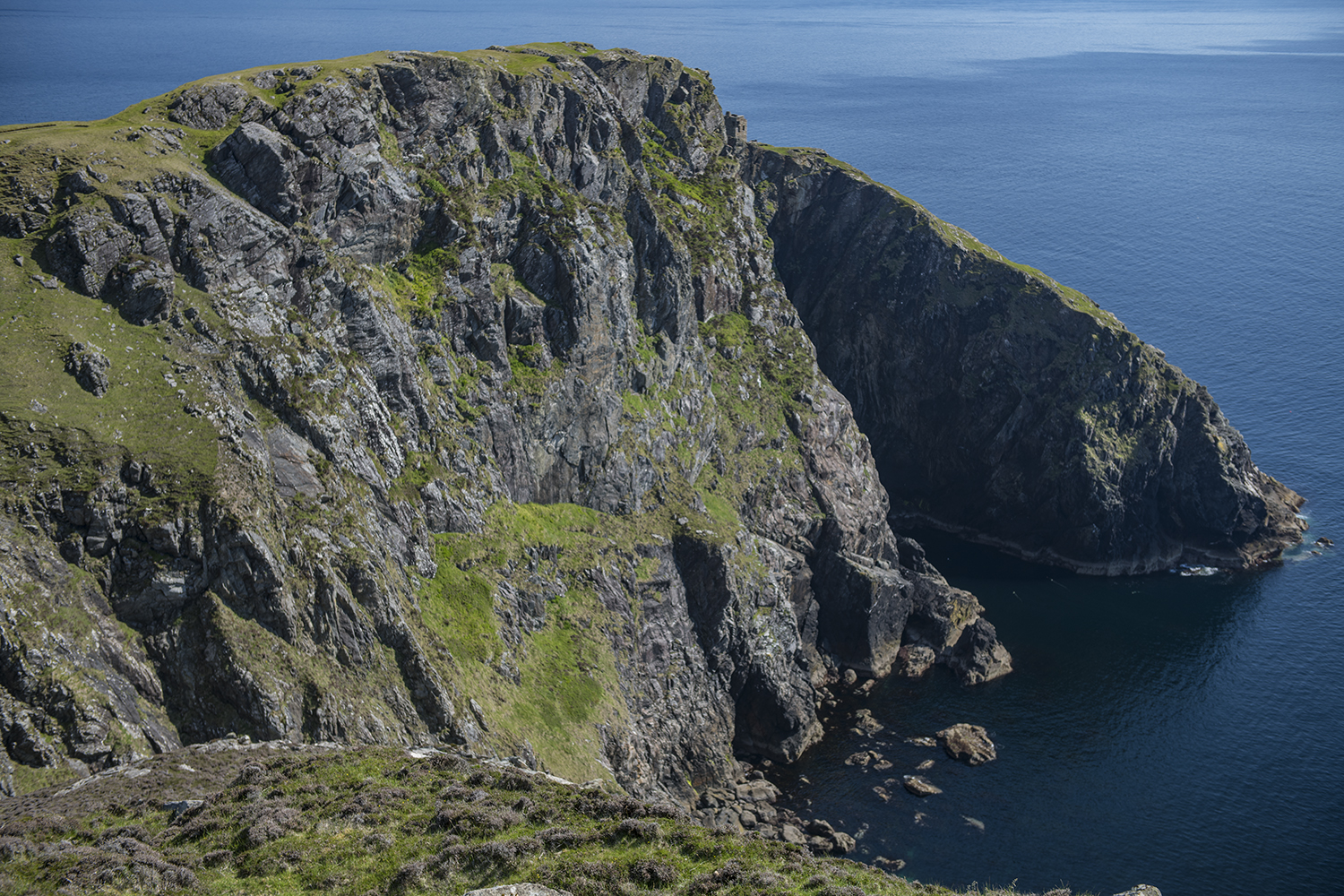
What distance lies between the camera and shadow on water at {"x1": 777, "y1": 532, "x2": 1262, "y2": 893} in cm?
7738

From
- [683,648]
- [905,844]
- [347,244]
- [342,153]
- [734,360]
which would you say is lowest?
[905,844]

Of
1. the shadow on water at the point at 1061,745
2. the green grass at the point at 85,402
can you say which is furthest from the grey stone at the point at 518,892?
the shadow on water at the point at 1061,745

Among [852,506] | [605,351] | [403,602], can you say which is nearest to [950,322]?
[852,506]

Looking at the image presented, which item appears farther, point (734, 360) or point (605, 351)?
point (734, 360)

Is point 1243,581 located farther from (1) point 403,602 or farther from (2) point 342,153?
(2) point 342,153

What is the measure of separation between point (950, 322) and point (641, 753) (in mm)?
83677

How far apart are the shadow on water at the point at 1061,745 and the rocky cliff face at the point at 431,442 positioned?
5.84m

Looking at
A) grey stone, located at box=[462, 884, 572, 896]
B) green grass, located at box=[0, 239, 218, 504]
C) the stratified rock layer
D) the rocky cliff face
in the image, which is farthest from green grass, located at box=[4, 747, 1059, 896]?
green grass, located at box=[0, 239, 218, 504]

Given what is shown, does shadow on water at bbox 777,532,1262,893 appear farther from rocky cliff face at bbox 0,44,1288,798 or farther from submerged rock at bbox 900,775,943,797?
rocky cliff face at bbox 0,44,1288,798

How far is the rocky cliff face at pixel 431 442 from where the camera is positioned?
53281 mm

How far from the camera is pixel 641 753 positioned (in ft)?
261

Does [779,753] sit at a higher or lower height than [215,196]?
lower

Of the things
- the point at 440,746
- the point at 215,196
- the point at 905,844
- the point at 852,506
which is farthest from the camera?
the point at 852,506

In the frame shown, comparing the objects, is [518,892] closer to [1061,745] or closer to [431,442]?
[431,442]
